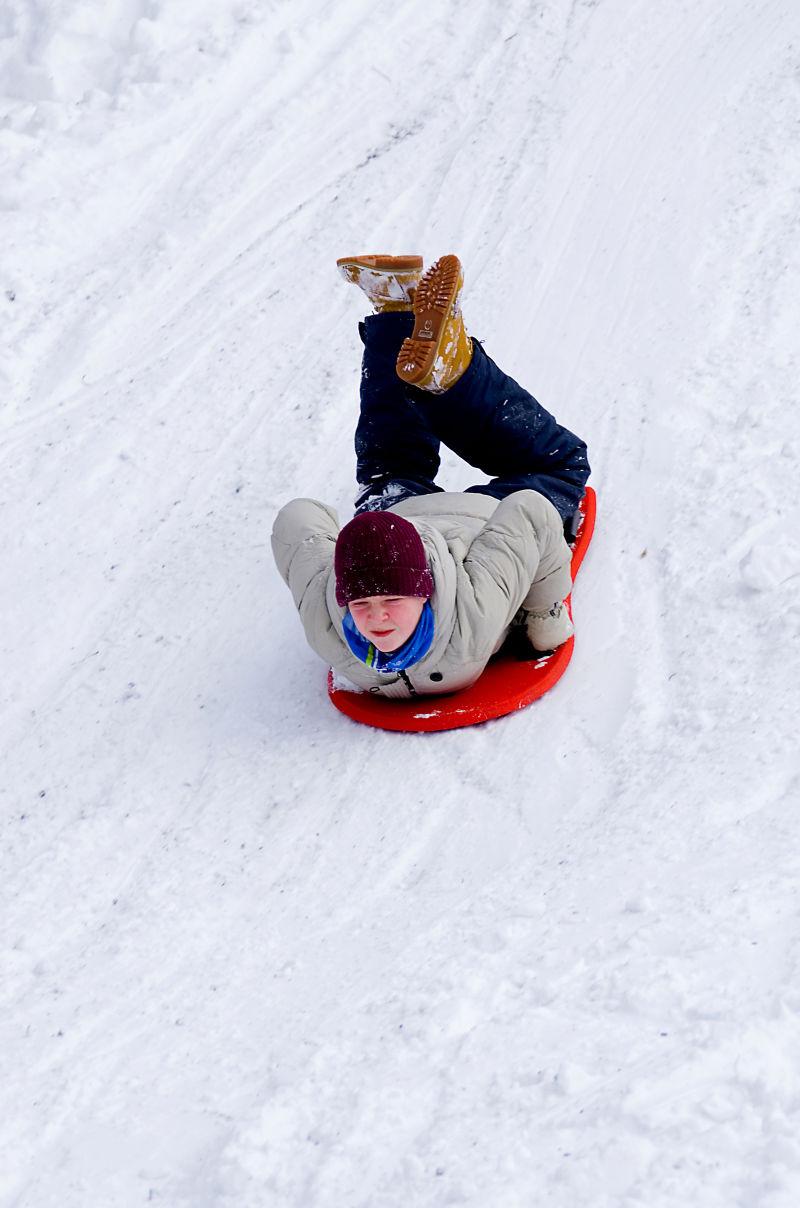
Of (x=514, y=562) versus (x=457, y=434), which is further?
(x=457, y=434)

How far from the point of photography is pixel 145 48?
5883 mm

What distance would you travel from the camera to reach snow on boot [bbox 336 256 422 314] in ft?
11.4

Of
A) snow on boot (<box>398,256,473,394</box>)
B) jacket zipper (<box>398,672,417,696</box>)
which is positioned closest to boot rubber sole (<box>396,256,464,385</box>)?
snow on boot (<box>398,256,473,394</box>)

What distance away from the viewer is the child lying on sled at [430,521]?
2.72 metres

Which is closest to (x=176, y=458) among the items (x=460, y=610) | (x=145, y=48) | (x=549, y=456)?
(x=549, y=456)

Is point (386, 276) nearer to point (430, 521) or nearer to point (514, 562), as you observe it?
point (430, 521)

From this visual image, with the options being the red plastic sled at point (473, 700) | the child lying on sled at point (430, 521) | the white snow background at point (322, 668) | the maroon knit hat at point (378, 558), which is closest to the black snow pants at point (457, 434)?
the child lying on sled at point (430, 521)

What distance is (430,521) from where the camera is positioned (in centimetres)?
321

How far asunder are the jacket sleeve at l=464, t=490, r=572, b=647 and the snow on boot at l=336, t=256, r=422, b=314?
82 centimetres

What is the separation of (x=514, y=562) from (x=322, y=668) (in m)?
0.73

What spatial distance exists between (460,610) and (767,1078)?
1.37m

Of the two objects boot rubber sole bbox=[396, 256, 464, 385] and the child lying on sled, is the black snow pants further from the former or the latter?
boot rubber sole bbox=[396, 256, 464, 385]

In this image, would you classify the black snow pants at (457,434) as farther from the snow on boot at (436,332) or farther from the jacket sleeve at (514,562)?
the jacket sleeve at (514,562)

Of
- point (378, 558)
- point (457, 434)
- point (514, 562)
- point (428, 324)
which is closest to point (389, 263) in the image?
point (428, 324)
